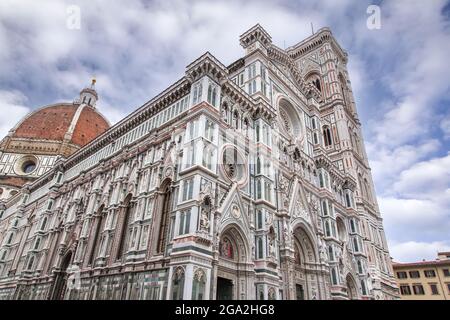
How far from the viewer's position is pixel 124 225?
19.9 metres

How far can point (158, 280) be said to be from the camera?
14.7 m

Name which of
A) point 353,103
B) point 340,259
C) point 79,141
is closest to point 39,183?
point 79,141

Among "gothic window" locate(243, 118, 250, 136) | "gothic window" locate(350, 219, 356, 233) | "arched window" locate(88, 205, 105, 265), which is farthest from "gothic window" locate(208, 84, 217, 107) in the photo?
"gothic window" locate(350, 219, 356, 233)

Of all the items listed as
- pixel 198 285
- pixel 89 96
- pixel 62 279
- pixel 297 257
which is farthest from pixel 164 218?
pixel 89 96

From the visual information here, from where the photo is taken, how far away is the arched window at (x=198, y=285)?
42.1 feet

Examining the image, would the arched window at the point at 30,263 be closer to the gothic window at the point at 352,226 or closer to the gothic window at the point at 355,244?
the gothic window at the point at 355,244

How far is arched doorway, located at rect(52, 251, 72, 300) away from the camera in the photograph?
73.7ft

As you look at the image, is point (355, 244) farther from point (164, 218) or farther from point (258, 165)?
point (164, 218)

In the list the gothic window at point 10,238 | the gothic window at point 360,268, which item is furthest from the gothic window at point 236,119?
the gothic window at point 10,238

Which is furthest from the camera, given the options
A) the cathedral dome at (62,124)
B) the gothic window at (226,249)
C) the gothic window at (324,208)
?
the cathedral dome at (62,124)

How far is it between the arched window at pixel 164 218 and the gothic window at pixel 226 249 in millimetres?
3089

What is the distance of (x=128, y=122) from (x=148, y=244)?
1246 cm

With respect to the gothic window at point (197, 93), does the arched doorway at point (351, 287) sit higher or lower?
lower
